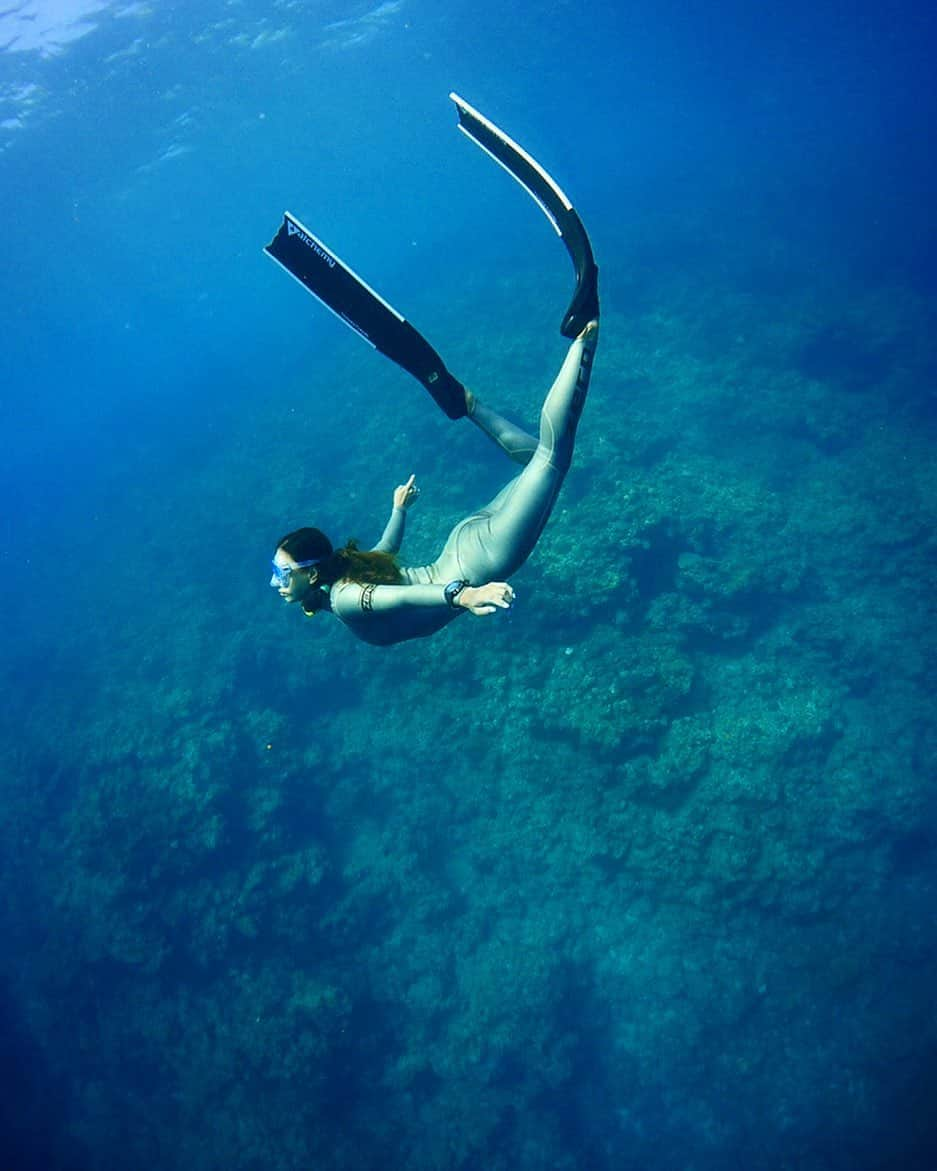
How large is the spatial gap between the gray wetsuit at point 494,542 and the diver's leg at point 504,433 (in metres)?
0.49

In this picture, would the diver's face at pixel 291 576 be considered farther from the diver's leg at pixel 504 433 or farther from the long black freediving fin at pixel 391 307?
the diver's leg at pixel 504 433

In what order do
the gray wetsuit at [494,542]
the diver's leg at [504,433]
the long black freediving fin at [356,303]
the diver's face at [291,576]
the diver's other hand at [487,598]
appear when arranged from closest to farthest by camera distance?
the diver's other hand at [487,598] < the gray wetsuit at [494,542] < the diver's face at [291,576] < the long black freediving fin at [356,303] < the diver's leg at [504,433]

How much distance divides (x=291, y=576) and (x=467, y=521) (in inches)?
51.0

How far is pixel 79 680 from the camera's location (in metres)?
17.2

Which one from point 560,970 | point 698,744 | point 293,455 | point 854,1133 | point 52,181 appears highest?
point 52,181

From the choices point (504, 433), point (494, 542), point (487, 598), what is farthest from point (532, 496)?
point (487, 598)

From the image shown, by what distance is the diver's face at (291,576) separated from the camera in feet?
11.0

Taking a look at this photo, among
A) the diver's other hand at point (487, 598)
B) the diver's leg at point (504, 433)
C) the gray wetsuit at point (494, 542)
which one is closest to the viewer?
the diver's other hand at point (487, 598)

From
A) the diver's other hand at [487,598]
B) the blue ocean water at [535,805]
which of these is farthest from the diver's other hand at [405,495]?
the blue ocean water at [535,805]

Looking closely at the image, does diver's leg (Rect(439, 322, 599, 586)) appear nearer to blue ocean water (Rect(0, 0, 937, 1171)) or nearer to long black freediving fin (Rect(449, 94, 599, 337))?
long black freediving fin (Rect(449, 94, 599, 337))

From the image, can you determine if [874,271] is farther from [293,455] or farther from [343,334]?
[343,334]

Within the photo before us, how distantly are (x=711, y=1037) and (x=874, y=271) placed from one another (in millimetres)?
25945

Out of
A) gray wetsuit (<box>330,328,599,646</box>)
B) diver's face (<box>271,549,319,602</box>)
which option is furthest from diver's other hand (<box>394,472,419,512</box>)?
diver's face (<box>271,549,319,602</box>)

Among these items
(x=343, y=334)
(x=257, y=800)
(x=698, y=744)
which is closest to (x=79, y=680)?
(x=257, y=800)
